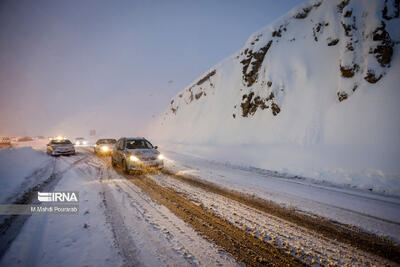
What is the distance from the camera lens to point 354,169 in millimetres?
8500

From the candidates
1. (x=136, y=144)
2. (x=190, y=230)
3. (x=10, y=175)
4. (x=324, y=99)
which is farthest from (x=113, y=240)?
(x=324, y=99)

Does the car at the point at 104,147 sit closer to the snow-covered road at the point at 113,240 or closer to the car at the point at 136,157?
the car at the point at 136,157

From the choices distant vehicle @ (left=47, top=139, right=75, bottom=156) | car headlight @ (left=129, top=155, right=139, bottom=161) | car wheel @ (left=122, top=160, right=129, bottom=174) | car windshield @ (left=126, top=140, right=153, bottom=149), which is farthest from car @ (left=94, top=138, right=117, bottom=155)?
car headlight @ (left=129, top=155, right=139, bottom=161)

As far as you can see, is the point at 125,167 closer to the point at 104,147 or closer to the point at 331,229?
the point at 331,229

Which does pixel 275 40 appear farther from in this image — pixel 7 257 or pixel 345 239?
pixel 7 257

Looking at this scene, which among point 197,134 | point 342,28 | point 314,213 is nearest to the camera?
point 314,213

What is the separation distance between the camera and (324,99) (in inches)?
586

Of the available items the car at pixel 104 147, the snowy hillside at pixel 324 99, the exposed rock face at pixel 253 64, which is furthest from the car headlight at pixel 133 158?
the exposed rock face at pixel 253 64

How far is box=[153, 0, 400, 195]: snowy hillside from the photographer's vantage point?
962cm

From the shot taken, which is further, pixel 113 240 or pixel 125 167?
pixel 125 167

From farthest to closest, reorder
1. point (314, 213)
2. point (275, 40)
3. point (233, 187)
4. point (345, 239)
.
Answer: point (275, 40), point (233, 187), point (314, 213), point (345, 239)

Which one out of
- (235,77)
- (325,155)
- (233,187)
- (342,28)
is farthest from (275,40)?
(233,187)

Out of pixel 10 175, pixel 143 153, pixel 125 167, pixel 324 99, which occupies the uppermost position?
pixel 324 99

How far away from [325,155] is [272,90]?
397 inches
